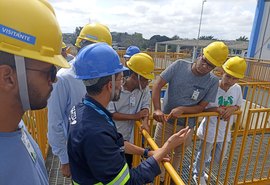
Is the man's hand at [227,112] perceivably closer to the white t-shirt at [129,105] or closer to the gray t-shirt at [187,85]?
the gray t-shirt at [187,85]

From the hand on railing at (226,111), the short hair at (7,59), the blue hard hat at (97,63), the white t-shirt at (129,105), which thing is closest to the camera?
the short hair at (7,59)

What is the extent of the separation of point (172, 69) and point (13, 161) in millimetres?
2517

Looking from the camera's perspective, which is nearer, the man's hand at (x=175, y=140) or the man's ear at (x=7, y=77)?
the man's ear at (x=7, y=77)

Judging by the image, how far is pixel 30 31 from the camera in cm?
104

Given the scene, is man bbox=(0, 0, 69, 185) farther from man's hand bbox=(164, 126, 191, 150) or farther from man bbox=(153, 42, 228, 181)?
man bbox=(153, 42, 228, 181)

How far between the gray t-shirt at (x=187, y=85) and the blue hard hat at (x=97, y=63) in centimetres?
158

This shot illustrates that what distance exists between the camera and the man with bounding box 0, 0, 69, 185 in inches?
38.7

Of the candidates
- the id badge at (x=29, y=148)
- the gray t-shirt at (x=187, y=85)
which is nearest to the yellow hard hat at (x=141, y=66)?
the gray t-shirt at (x=187, y=85)

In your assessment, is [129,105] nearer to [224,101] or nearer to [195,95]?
[195,95]

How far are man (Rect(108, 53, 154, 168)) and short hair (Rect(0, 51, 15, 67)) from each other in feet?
5.92

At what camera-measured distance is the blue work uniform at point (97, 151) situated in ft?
4.78

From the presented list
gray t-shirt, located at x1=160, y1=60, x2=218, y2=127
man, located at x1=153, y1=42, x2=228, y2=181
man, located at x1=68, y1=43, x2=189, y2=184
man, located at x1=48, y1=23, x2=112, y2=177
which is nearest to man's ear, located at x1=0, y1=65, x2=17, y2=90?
man, located at x1=68, y1=43, x2=189, y2=184

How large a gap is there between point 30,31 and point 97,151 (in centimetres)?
82

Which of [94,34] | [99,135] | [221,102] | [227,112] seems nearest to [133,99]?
[94,34]
